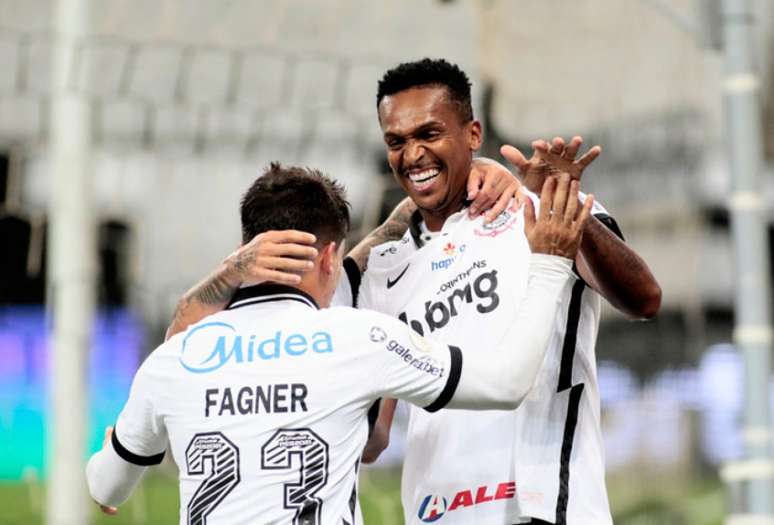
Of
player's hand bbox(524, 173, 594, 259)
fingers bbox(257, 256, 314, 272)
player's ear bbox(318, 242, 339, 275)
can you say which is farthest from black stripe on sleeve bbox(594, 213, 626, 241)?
fingers bbox(257, 256, 314, 272)

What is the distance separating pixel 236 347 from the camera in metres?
3.12

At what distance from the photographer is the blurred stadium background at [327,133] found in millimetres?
9406

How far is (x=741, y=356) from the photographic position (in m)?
4.54

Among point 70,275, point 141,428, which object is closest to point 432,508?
point 141,428

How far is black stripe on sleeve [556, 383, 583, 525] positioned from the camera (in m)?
3.57

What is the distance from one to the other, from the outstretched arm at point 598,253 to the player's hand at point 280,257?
0.59 m

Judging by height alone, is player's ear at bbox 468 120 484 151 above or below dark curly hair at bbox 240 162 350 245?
above

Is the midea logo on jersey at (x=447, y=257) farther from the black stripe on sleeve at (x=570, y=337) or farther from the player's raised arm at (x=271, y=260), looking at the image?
the player's raised arm at (x=271, y=260)

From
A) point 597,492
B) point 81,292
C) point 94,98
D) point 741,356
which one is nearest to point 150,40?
point 94,98

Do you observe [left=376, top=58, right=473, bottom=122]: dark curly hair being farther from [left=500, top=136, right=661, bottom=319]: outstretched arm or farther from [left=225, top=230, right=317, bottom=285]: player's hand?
[left=225, top=230, right=317, bottom=285]: player's hand

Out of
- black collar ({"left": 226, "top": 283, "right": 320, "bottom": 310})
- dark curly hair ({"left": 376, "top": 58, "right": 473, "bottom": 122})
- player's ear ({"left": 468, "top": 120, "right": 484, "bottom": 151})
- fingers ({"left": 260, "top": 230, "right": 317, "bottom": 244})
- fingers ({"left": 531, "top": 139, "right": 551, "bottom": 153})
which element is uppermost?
dark curly hair ({"left": 376, "top": 58, "right": 473, "bottom": 122})

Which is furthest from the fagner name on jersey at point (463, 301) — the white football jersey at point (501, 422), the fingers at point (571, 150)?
the fingers at point (571, 150)

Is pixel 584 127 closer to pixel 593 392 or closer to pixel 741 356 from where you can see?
pixel 741 356

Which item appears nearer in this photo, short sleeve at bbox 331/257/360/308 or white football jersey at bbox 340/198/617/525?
white football jersey at bbox 340/198/617/525
